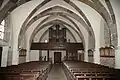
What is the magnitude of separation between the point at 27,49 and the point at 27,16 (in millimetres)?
7702

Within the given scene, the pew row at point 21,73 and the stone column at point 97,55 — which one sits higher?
the stone column at point 97,55

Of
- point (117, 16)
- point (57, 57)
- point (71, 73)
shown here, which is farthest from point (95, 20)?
point (57, 57)

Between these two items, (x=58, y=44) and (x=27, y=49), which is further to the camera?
(x=58, y=44)

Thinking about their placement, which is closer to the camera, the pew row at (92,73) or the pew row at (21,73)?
the pew row at (92,73)

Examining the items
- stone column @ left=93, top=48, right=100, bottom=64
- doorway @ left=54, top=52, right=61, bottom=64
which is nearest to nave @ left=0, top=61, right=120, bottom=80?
stone column @ left=93, top=48, right=100, bottom=64

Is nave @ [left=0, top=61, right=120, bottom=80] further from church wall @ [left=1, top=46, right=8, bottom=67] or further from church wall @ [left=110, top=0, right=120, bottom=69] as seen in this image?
church wall @ [left=1, top=46, right=8, bottom=67]

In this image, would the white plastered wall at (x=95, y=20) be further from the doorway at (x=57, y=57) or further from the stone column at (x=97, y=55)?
the doorway at (x=57, y=57)

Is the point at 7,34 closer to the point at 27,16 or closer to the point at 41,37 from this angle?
the point at 27,16

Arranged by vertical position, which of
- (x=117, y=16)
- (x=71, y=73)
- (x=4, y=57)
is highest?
(x=117, y=16)

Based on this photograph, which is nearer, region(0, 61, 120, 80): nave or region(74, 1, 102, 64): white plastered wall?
region(0, 61, 120, 80): nave

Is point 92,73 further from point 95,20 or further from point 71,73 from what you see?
point 95,20

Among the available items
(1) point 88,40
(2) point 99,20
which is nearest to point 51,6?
(2) point 99,20

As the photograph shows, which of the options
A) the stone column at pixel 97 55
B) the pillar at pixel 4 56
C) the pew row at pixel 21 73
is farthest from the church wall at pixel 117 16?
the pillar at pixel 4 56

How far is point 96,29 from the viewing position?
15.1 meters
